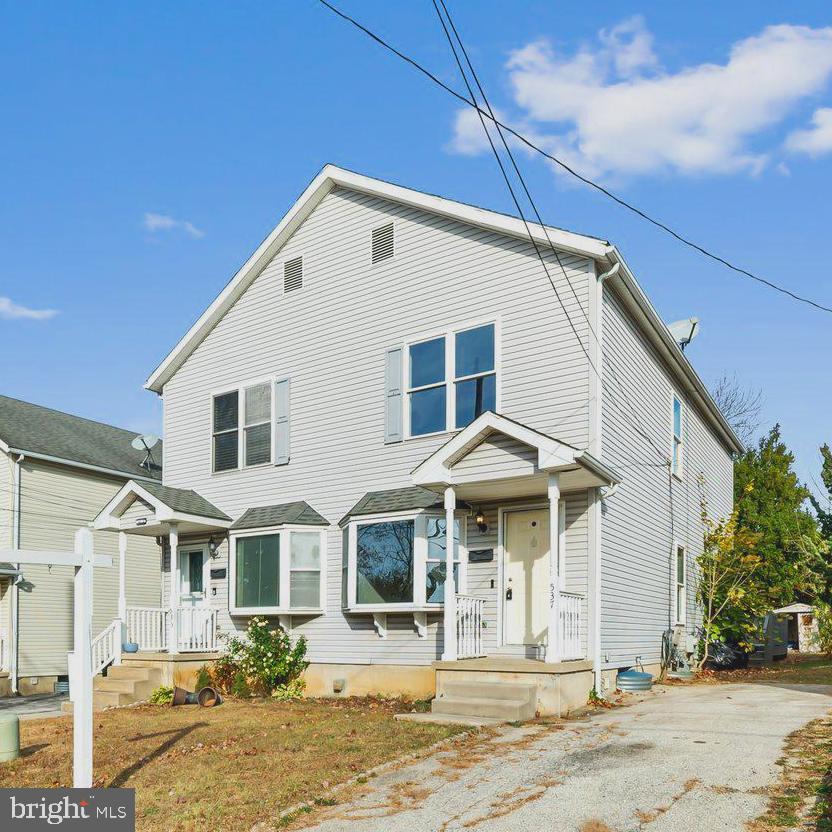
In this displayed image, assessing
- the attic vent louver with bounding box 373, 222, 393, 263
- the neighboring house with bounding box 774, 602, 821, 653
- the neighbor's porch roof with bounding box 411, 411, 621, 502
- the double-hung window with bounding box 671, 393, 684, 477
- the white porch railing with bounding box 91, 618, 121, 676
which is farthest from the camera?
the neighboring house with bounding box 774, 602, 821, 653

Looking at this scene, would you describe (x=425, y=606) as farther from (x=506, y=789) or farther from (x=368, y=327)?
(x=506, y=789)

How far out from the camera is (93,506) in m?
24.1

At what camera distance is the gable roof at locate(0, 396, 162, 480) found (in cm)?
2285

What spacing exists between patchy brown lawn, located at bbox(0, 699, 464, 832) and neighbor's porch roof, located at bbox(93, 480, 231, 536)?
13.9 feet

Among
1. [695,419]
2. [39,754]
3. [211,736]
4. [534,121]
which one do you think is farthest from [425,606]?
[695,419]

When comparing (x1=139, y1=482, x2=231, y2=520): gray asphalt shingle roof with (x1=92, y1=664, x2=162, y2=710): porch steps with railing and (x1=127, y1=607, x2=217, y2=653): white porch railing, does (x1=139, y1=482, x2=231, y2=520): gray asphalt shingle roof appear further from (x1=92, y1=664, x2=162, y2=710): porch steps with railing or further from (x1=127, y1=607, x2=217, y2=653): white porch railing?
(x1=92, y1=664, x2=162, y2=710): porch steps with railing

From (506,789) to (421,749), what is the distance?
1.79 metres

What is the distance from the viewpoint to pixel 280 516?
52.5 ft

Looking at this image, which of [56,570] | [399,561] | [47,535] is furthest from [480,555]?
[56,570]

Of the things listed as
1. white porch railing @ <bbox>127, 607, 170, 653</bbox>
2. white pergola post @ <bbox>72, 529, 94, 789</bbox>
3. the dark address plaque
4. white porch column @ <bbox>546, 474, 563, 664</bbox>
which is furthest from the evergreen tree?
white pergola post @ <bbox>72, 529, 94, 789</bbox>

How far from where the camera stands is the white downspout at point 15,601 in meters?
21.3

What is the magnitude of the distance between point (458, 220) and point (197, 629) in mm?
8676

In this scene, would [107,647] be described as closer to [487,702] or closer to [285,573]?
[285,573]

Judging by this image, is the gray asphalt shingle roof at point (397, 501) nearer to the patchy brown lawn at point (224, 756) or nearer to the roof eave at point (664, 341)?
the patchy brown lawn at point (224, 756)
